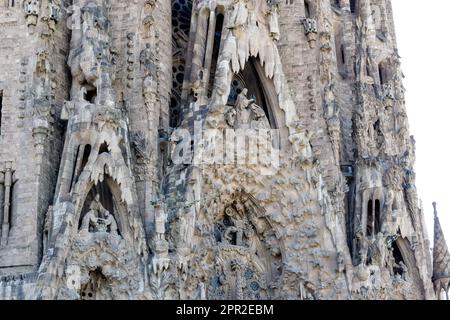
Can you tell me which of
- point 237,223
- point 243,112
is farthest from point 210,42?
point 237,223

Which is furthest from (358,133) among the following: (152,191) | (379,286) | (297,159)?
(152,191)

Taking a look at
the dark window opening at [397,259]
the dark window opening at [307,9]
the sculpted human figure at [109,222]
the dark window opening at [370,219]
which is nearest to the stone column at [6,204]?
the sculpted human figure at [109,222]

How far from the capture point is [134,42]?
21.4 metres

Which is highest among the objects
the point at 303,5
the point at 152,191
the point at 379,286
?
the point at 303,5

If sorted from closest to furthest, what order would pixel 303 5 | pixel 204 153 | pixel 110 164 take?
1. pixel 110 164
2. pixel 204 153
3. pixel 303 5

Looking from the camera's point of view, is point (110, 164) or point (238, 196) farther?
point (238, 196)

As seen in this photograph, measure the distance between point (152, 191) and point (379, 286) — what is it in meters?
5.30

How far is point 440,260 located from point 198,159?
21.3ft

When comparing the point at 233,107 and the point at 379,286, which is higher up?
the point at 233,107

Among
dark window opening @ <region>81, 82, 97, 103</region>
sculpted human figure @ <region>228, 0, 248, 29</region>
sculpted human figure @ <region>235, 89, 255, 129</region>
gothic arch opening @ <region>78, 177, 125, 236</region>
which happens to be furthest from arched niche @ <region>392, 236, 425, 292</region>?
dark window opening @ <region>81, 82, 97, 103</region>

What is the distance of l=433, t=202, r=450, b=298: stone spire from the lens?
73.9ft

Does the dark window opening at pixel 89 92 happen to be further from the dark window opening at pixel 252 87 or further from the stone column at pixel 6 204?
the dark window opening at pixel 252 87

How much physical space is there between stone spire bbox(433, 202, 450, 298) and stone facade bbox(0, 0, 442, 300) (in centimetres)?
30

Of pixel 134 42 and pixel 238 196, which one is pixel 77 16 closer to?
pixel 134 42
